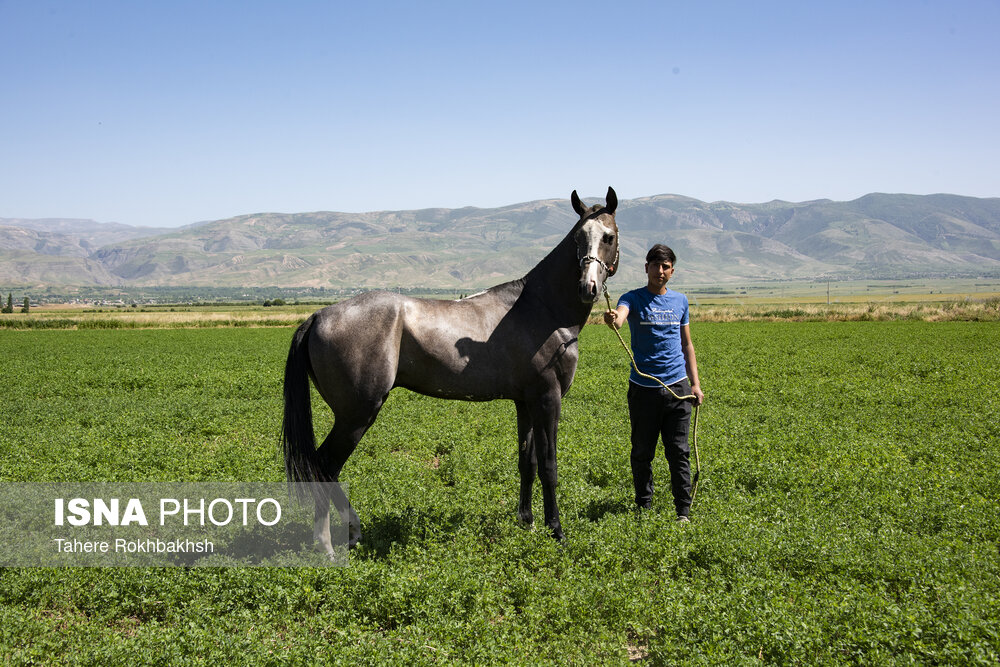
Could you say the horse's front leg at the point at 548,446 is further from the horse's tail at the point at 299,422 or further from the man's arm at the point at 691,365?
the horse's tail at the point at 299,422

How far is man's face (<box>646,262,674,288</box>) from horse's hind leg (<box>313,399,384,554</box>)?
133 inches

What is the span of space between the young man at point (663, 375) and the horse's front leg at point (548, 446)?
1.13 metres

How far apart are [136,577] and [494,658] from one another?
360 cm

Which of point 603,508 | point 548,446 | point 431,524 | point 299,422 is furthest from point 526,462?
point 299,422

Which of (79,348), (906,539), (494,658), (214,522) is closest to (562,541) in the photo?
(494,658)

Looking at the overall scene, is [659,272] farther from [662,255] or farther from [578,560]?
[578,560]

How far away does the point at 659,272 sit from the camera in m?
7.00

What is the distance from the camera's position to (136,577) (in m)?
5.78

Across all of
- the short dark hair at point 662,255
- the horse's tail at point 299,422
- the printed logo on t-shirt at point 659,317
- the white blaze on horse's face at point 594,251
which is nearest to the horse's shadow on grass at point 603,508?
the printed logo on t-shirt at point 659,317

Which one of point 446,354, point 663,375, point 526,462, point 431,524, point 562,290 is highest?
point 562,290

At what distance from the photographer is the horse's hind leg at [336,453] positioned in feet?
21.4

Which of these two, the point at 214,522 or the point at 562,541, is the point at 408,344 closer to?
the point at 562,541

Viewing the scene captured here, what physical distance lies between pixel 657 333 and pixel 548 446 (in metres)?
1.88

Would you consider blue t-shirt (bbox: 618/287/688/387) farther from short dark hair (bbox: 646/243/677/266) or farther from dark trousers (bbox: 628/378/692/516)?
short dark hair (bbox: 646/243/677/266)
